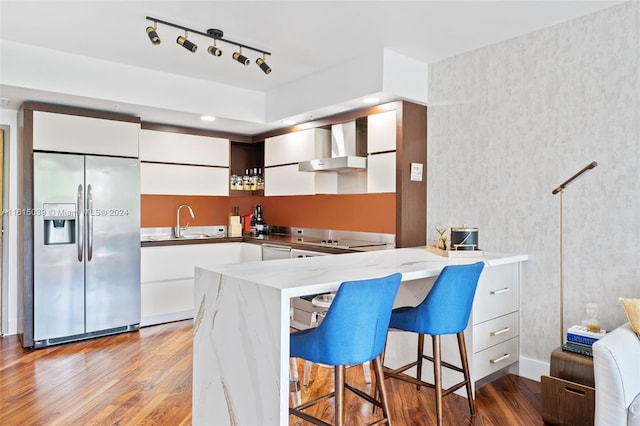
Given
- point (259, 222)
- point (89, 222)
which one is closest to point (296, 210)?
point (259, 222)

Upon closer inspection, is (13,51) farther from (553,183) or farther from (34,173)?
(553,183)

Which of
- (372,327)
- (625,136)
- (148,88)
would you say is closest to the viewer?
(372,327)

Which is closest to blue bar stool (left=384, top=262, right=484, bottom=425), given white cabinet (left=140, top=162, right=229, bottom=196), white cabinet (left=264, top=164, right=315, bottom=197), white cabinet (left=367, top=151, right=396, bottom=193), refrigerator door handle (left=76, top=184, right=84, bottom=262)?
white cabinet (left=367, top=151, right=396, bottom=193)

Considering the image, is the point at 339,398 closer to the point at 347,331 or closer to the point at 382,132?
the point at 347,331

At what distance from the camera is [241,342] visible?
1.93 m

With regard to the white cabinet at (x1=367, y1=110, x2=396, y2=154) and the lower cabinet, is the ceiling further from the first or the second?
the lower cabinet

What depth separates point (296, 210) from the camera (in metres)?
5.54

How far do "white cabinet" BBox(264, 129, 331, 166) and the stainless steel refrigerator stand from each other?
1579 mm

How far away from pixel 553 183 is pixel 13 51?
13.9ft

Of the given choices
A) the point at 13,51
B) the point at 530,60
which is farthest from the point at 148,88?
the point at 530,60

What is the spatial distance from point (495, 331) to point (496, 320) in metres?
0.08

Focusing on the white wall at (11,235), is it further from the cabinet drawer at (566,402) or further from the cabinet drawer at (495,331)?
the cabinet drawer at (566,402)

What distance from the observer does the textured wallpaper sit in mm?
2770

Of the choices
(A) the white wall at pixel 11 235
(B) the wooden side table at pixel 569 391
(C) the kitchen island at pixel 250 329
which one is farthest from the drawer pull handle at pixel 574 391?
(A) the white wall at pixel 11 235
